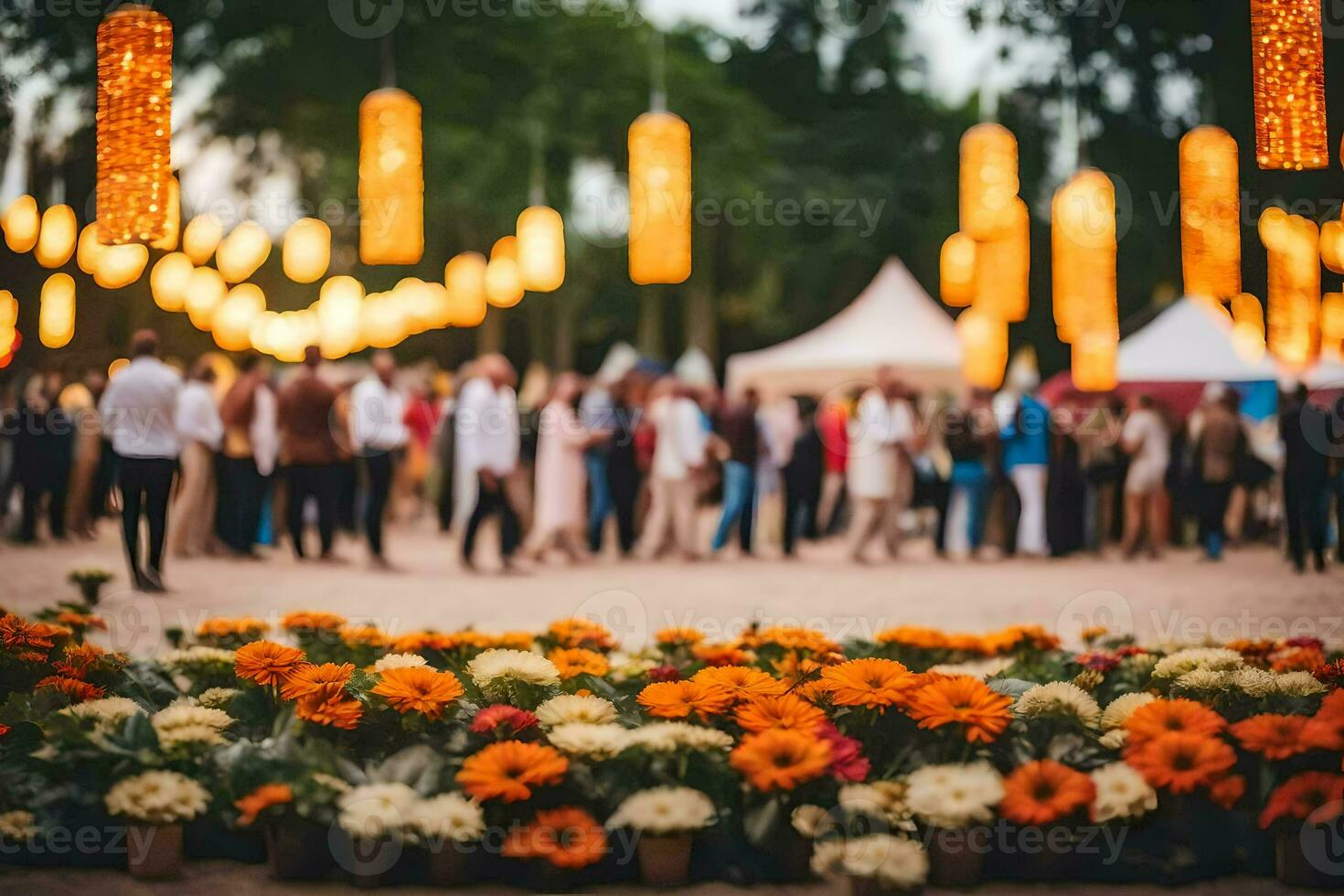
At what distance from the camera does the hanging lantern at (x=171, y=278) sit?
64.0 ft

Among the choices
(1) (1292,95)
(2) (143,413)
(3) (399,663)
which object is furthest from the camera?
(2) (143,413)

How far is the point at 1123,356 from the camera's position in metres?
19.2

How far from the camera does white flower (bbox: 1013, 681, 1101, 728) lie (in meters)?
3.94

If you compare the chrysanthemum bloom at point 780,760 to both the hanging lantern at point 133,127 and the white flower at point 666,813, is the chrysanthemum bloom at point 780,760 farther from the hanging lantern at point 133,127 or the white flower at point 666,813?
the hanging lantern at point 133,127

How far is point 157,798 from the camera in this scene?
141 inches

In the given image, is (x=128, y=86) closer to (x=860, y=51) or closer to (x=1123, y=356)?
(x=860, y=51)

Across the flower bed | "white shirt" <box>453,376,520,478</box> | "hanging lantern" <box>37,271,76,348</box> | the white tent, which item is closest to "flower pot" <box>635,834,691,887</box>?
the flower bed

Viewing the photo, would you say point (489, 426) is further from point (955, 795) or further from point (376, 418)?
point (955, 795)

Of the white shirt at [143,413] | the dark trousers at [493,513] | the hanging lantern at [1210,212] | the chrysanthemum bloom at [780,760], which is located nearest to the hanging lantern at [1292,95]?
the chrysanthemum bloom at [780,760]

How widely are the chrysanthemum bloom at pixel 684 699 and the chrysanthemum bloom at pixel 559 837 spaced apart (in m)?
0.39

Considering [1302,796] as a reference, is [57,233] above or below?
above

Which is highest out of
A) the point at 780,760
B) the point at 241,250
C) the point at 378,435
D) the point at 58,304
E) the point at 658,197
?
the point at 241,250

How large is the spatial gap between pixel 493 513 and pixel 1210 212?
20.7 ft

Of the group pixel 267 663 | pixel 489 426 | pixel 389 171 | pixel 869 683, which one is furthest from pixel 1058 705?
pixel 489 426
